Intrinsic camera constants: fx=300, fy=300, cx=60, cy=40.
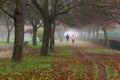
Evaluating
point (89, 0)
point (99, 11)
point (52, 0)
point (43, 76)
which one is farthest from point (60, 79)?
point (52, 0)

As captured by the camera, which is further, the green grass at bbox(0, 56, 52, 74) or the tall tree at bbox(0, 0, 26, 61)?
the tall tree at bbox(0, 0, 26, 61)

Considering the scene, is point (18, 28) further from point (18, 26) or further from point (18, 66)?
point (18, 66)

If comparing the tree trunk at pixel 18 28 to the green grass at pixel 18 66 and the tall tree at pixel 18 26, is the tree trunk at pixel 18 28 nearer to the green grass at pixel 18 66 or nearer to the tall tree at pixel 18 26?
the tall tree at pixel 18 26

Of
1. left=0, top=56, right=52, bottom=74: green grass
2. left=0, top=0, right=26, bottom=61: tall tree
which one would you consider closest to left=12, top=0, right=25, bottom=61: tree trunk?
left=0, top=0, right=26, bottom=61: tall tree

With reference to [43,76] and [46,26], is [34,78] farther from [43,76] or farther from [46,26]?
[46,26]

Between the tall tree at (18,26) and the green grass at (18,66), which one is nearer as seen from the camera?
the green grass at (18,66)

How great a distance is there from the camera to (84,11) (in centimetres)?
3062

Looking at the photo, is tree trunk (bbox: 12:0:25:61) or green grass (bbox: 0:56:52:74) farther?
tree trunk (bbox: 12:0:25:61)

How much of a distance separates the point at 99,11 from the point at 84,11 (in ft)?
8.49

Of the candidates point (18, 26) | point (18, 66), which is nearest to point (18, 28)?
point (18, 26)

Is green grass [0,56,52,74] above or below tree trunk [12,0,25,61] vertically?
below

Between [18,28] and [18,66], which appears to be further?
[18,28]

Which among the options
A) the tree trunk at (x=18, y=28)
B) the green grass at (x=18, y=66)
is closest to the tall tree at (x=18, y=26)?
the tree trunk at (x=18, y=28)

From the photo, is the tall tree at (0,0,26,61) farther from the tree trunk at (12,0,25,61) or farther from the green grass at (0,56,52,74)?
the green grass at (0,56,52,74)
